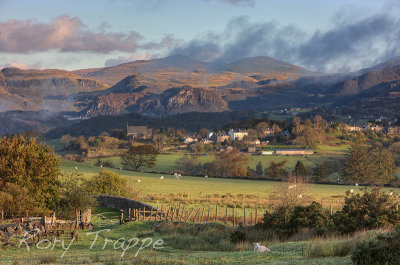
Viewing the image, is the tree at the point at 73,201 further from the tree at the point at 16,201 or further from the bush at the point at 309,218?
the bush at the point at 309,218

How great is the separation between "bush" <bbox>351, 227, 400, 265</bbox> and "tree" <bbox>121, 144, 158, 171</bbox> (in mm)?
87227

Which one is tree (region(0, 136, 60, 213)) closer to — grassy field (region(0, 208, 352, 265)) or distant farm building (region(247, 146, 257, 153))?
grassy field (region(0, 208, 352, 265))

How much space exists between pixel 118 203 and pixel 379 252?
33.4 m

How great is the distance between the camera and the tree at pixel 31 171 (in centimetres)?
3684

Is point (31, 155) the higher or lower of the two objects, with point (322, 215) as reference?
higher

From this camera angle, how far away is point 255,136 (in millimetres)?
170750

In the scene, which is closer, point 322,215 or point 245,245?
point 245,245

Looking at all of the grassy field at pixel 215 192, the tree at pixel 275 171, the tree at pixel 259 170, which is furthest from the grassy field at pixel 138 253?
the tree at pixel 259 170

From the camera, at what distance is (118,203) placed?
43312mm

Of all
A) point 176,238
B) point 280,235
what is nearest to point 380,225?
point 280,235

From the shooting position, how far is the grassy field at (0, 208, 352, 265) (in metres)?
15.5

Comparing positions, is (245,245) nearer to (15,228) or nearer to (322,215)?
(322,215)

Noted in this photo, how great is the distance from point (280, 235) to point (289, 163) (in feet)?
277

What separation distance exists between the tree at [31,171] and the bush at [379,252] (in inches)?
1147
